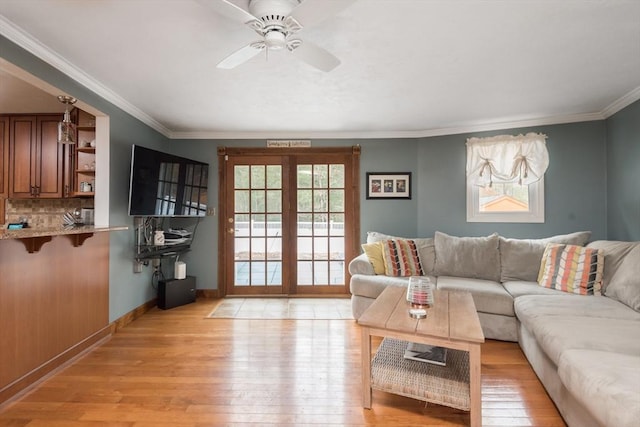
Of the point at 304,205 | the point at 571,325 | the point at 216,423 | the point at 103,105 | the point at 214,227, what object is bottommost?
the point at 216,423

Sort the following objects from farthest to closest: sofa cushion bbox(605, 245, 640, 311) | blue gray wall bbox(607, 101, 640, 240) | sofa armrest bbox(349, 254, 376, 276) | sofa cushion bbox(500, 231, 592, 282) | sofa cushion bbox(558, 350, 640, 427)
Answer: sofa armrest bbox(349, 254, 376, 276) → sofa cushion bbox(500, 231, 592, 282) → blue gray wall bbox(607, 101, 640, 240) → sofa cushion bbox(605, 245, 640, 311) → sofa cushion bbox(558, 350, 640, 427)

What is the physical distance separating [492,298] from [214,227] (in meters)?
3.40

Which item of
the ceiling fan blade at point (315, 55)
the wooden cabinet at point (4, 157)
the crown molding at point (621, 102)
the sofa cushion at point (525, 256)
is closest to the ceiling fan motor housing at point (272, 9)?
the ceiling fan blade at point (315, 55)

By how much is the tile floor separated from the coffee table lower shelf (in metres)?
1.52

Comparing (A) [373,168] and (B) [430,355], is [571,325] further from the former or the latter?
(A) [373,168]

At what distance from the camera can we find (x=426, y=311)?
79.7 inches

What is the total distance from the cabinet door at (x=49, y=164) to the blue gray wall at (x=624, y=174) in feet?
19.3

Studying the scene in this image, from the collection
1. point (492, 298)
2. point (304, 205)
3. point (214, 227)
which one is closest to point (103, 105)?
point (214, 227)

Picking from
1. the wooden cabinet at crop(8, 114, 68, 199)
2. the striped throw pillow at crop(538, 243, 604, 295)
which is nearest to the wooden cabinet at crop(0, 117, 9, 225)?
the wooden cabinet at crop(8, 114, 68, 199)

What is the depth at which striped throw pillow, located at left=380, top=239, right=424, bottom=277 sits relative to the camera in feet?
11.1

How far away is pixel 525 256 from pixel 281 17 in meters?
3.16

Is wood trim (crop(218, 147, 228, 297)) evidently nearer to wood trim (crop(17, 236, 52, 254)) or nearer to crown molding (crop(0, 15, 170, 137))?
crown molding (crop(0, 15, 170, 137))

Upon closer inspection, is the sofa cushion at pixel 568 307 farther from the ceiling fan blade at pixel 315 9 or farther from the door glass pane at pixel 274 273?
the door glass pane at pixel 274 273

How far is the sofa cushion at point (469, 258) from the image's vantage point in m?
3.29
